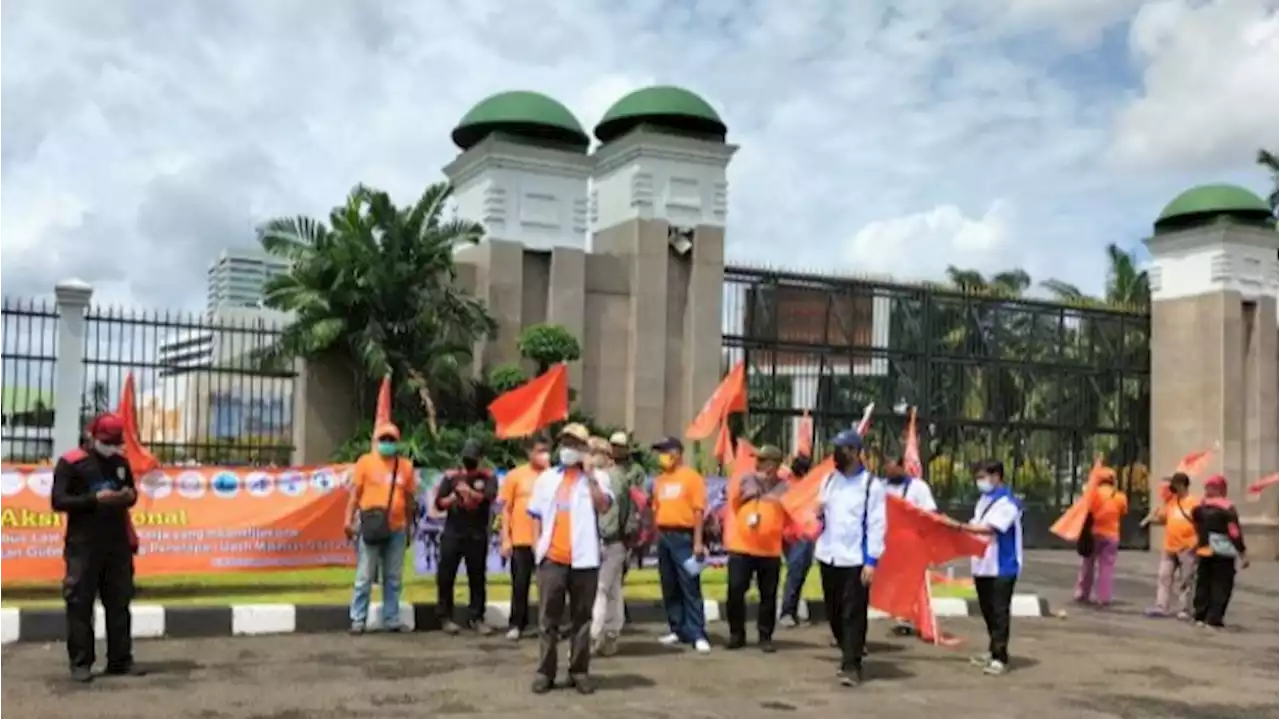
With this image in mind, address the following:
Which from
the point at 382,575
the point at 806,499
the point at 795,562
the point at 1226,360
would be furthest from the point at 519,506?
the point at 1226,360

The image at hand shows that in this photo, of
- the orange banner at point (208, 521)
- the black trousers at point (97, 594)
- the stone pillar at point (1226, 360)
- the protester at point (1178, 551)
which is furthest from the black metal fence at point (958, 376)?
the black trousers at point (97, 594)

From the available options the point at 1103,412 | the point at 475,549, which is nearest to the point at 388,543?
the point at 475,549

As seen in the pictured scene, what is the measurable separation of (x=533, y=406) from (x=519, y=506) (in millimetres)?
2279

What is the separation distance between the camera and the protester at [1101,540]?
50.9 feet

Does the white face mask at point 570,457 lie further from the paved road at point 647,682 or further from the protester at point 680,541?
the protester at point 680,541

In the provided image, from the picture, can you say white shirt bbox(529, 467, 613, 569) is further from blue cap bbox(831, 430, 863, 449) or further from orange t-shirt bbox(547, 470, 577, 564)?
blue cap bbox(831, 430, 863, 449)

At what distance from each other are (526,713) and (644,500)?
337 cm

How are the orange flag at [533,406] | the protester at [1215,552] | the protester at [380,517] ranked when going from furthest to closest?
the protester at [1215,552]
the orange flag at [533,406]
the protester at [380,517]

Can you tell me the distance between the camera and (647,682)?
9172mm

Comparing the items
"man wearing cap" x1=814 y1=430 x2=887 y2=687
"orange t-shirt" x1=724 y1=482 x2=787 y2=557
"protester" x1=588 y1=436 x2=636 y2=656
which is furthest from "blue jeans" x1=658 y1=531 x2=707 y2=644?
"man wearing cap" x1=814 y1=430 x2=887 y2=687

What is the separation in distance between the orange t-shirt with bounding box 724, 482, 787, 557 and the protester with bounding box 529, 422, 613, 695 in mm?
2126

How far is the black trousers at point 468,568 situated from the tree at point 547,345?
9183mm

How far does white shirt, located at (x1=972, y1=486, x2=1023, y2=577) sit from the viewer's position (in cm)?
1015

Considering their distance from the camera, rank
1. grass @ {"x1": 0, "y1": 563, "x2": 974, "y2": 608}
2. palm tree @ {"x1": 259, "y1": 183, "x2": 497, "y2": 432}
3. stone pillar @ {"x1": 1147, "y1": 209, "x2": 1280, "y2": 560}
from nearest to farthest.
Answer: grass @ {"x1": 0, "y1": 563, "x2": 974, "y2": 608} < palm tree @ {"x1": 259, "y1": 183, "x2": 497, "y2": 432} < stone pillar @ {"x1": 1147, "y1": 209, "x2": 1280, "y2": 560}
